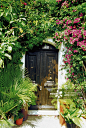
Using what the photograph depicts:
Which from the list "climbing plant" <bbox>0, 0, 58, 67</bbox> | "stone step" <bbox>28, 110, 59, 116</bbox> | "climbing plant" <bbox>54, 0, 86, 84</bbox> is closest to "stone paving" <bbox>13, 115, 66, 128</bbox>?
"stone step" <bbox>28, 110, 59, 116</bbox>

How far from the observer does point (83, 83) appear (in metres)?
2.90

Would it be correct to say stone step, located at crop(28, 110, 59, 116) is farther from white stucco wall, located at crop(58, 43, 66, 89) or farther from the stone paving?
white stucco wall, located at crop(58, 43, 66, 89)

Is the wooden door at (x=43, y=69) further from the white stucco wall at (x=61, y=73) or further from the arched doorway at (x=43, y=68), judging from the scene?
the white stucco wall at (x=61, y=73)

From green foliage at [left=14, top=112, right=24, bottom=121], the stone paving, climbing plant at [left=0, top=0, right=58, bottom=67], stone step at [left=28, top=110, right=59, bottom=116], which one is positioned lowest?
the stone paving

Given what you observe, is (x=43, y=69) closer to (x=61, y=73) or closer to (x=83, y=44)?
(x=61, y=73)

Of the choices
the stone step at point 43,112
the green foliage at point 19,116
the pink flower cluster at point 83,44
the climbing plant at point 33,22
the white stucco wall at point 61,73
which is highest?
the climbing plant at point 33,22

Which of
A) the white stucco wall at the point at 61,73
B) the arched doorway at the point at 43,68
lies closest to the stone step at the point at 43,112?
the arched doorway at the point at 43,68

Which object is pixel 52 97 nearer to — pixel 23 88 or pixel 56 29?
pixel 23 88

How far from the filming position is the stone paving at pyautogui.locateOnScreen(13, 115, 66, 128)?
2865 mm

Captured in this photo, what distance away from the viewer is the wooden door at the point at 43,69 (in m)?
3.66

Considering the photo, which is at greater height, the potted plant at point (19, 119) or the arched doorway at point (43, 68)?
the arched doorway at point (43, 68)

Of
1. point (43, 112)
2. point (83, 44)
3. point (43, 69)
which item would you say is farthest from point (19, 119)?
point (83, 44)

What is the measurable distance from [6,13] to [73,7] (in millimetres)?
1872

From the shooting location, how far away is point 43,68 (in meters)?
3.68
